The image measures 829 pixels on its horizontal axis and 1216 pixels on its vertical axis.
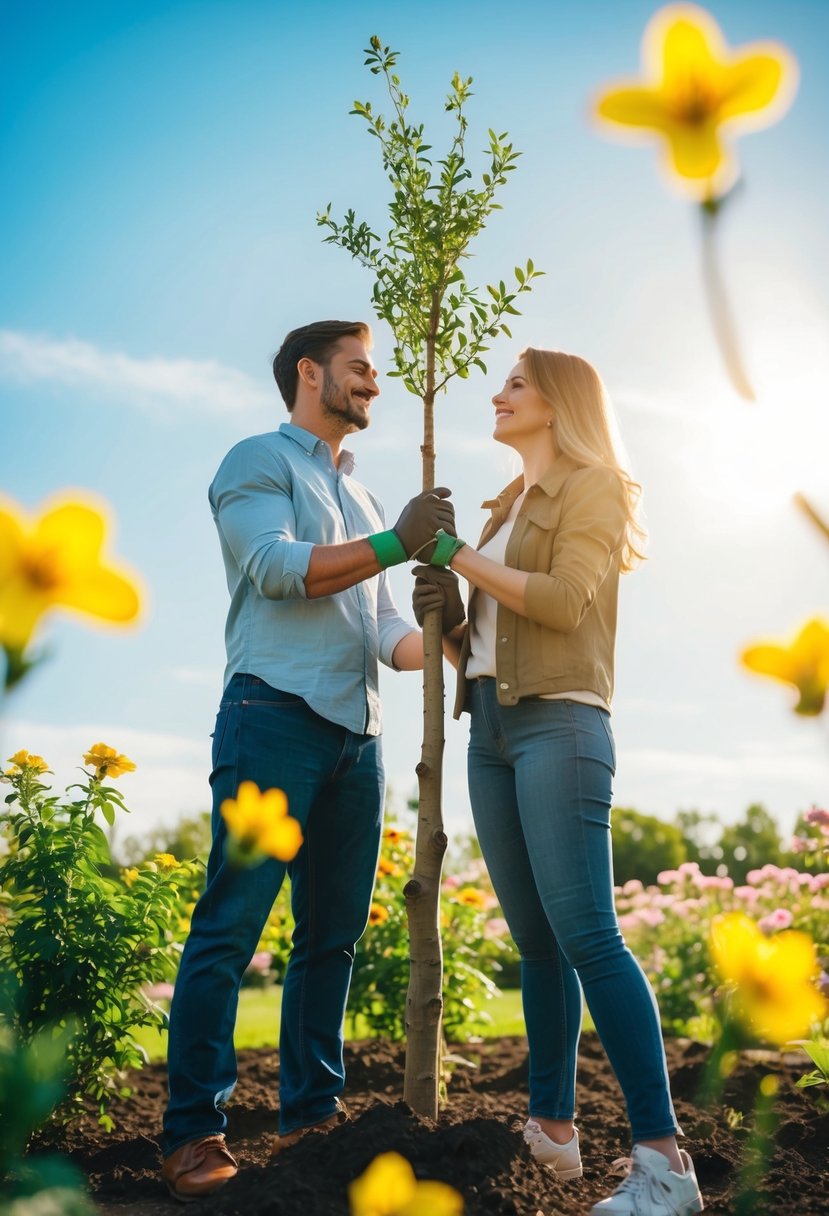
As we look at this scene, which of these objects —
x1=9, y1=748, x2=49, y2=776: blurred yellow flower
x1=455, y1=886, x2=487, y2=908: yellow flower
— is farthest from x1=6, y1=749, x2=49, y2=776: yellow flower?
x1=455, y1=886, x2=487, y2=908: yellow flower

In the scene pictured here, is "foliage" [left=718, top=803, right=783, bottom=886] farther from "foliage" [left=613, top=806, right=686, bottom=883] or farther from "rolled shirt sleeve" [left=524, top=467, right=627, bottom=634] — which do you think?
"rolled shirt sleeve" [left=524, top=467, right=627, bottom=634]

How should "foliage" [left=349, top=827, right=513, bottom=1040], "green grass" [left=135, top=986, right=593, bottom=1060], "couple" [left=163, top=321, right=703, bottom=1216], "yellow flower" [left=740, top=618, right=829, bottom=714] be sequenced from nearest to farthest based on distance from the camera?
1. "yellow flower" [left=740, top=618, right=829, bottom=714]
2. "couple" [left=163, top=321, right=703, bottom=1216]
3. "foliage" [left=349, top=827, right=513, bottom=1040]
4. "green grass" [left=135, top=986, right=593, bottom=1060]

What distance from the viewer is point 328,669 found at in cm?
262

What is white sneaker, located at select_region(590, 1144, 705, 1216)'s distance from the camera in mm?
1976

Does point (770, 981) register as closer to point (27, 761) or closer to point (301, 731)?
point (301, 731)

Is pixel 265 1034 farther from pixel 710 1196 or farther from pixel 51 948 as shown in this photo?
pixel 710 1196

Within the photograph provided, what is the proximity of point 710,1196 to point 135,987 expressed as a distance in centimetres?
167

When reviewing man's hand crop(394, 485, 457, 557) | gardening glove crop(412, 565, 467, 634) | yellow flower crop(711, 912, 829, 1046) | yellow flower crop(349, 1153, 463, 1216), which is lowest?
yellow flower crop(349, 1153, 463, 1216)

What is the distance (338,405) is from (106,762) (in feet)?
4.29

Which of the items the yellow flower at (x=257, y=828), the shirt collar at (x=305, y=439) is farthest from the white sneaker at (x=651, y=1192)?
the shirt collar at (x=305, y=439)

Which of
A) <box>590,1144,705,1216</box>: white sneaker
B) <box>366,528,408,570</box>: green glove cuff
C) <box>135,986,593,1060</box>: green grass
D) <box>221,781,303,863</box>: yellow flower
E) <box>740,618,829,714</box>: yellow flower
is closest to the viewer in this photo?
<box>740,618,829,714</box>: yellow flower

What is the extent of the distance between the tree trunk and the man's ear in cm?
49

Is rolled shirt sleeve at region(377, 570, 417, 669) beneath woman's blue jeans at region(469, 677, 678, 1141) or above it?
above

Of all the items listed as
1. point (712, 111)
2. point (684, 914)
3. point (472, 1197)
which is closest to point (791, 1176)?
point (472, 1197)
